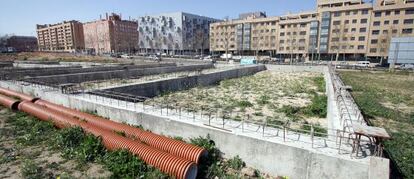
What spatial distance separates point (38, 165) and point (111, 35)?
126 metres

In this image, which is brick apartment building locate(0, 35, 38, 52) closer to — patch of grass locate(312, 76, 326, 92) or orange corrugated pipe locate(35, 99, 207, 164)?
patch of grass locate(312, 76, 326, 92)

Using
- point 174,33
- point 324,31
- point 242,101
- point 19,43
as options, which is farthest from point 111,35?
point 242,101

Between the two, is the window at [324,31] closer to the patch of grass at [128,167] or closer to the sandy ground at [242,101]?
the sandy ground at [242,101]

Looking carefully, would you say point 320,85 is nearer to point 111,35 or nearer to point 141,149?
point 141,149

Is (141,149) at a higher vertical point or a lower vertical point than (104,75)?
lower

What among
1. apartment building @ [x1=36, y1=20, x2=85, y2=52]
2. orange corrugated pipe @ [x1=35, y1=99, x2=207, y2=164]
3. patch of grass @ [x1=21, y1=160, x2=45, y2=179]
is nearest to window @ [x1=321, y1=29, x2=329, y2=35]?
orange corrugated pipe @ [x1=35, y1=99, x2=207, y2=164]

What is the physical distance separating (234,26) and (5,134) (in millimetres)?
92245

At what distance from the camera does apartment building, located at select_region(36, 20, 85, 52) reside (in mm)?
143625

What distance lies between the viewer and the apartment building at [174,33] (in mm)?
110625

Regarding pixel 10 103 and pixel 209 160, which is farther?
pixel 10 103

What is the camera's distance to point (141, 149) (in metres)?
8.60

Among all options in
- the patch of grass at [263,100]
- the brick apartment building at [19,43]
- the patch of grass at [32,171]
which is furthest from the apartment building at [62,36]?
the patch of grass at [32,171]

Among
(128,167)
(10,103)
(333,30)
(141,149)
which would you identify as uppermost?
(333,30)

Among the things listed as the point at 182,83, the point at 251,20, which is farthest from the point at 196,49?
the point at 182,83
